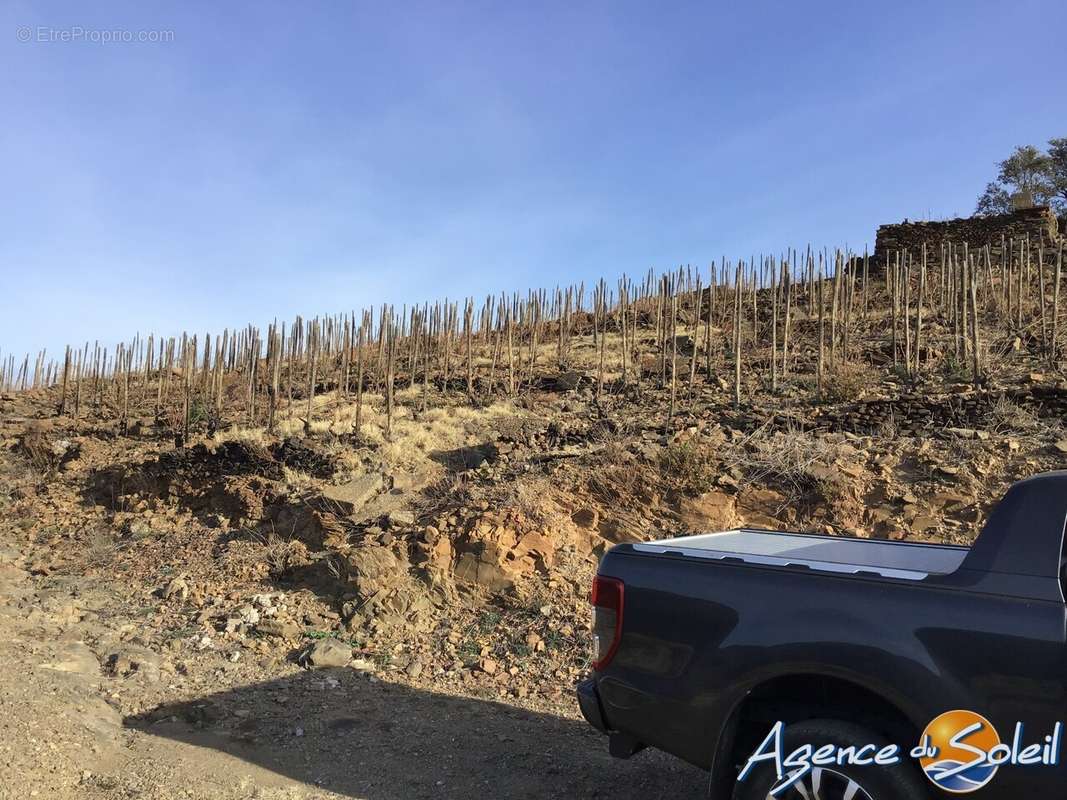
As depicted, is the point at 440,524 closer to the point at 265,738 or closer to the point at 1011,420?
the point at 265,738

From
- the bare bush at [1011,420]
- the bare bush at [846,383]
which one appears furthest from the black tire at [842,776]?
the bare bush at [846,383]

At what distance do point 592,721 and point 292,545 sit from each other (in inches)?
258

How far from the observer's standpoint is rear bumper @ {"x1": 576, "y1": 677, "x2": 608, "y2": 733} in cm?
337

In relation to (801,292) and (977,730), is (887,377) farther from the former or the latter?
(977,730)

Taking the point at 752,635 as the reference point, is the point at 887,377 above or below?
above

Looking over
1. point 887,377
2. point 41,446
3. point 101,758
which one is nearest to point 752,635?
point 101,758

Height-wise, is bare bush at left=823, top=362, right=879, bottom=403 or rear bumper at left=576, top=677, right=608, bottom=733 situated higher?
bare bush at left=823, top=362, right=879, bottom=403

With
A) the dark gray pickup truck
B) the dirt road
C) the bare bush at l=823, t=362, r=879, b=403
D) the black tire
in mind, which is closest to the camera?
the dark gray pickup truck

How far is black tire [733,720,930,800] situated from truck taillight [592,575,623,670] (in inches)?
27.9

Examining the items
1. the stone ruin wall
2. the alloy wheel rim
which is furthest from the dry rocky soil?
the stone ruin wall

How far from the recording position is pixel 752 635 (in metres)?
2.90

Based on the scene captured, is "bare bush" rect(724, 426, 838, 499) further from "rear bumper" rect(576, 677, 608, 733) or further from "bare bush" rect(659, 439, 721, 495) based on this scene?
"rear bumper" rect(576, 677, 608, 733)

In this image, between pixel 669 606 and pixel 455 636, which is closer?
pixel 669 606

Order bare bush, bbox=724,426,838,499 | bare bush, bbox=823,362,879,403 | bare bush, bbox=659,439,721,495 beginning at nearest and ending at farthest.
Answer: bare bush, bbox=724,426,838,499 < bare bush, bbox=659,439,721,495 < bare bush, bbox=823,362,879,403
